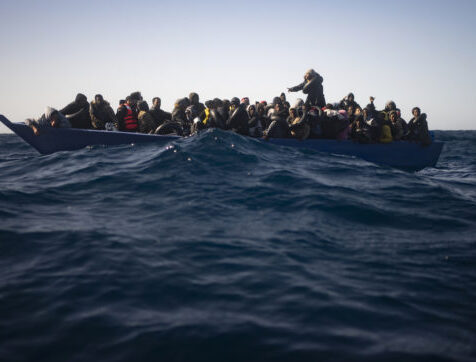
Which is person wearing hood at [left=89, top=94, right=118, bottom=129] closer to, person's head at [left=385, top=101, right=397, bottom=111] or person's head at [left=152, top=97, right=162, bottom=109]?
person's head at [left=152, top=97, right=162, bottom=109]

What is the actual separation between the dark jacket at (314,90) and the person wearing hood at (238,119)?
2.79 m

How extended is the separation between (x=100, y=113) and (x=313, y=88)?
789 centimetres

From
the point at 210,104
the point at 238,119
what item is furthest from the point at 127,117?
the point at 238,119

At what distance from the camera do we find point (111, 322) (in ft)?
8.52

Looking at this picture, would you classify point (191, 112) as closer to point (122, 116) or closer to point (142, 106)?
point (142, 106)

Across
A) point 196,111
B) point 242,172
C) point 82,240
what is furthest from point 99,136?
point 82,240

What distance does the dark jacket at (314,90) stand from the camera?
1216cm

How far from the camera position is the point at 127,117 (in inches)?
446

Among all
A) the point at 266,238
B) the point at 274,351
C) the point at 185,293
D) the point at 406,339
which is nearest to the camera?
the point at 274,351

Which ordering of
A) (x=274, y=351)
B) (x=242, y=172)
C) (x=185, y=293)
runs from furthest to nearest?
1. (x=242, y=172)
2. (x=185, y=293)
3. (x=274, y=351)

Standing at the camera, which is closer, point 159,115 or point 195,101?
point 195,101

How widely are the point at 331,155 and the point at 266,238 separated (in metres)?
7.59

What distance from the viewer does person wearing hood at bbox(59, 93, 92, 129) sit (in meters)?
11.2

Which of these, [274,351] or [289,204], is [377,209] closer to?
[289,204]
